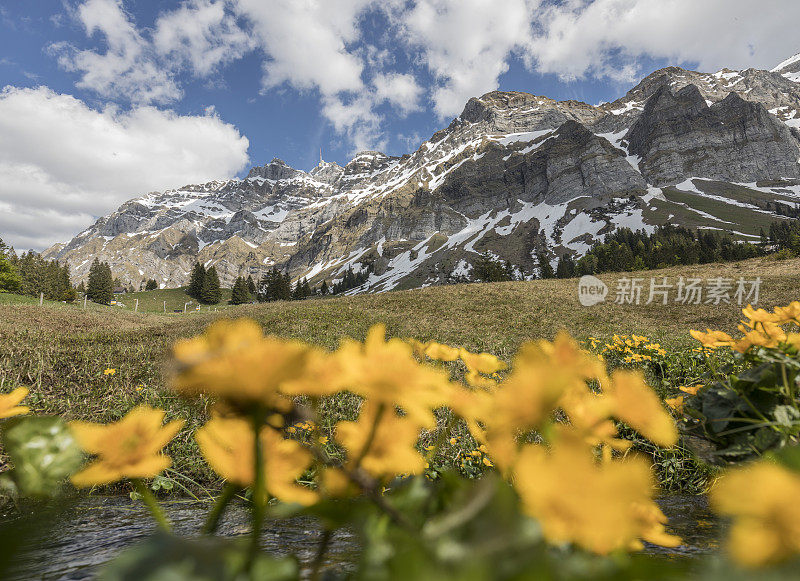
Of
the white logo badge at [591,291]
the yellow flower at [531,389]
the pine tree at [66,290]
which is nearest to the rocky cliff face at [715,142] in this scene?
the white logo badge at [591,291]

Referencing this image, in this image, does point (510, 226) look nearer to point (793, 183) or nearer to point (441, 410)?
point (793, 183)

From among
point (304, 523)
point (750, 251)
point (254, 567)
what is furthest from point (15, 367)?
point (750, 251)

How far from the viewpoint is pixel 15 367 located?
3.83 metres

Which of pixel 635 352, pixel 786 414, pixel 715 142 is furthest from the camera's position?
pixel 715 142

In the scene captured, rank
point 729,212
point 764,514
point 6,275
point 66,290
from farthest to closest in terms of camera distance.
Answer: point 729,212, point 66,290, point 6,275, point 764,514

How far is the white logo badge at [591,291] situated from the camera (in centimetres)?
1506

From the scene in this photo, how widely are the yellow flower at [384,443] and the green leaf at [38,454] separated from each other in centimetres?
38

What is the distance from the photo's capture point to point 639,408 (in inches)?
16.7

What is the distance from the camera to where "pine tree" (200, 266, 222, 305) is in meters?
63.9

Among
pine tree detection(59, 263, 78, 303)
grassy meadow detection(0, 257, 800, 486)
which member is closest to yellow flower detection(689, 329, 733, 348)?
grassy meadow detection(0, 257, 800, 486)

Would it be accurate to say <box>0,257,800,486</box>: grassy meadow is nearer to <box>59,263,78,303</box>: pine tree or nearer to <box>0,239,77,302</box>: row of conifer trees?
<box>0,239,77,302</box>: row of conifer trees

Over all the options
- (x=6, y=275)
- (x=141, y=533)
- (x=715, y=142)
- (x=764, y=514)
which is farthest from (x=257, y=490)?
(x=715, y=142)

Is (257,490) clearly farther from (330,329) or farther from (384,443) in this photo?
(330,329)

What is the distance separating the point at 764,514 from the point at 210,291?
2829 inches
